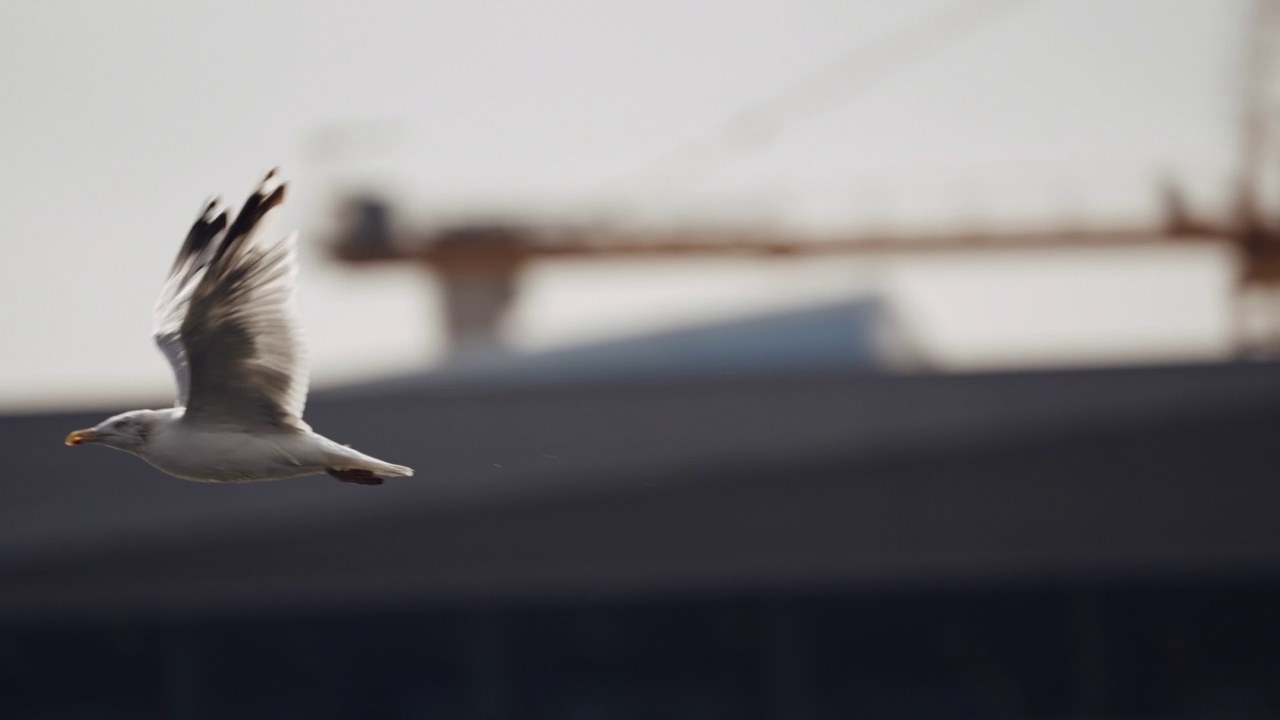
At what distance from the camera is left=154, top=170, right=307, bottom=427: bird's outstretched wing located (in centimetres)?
788

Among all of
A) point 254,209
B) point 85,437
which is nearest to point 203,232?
point 254,209

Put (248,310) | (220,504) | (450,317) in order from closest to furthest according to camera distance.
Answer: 1. (248,310)
2. (220,504)
3. (450,317)

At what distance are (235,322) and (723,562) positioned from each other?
41.1ft

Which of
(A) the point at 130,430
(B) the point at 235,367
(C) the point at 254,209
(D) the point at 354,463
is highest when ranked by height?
(C) the point at 254,209

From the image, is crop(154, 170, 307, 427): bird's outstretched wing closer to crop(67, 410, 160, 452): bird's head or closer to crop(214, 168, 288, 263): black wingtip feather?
crop(214, 168, 288, 263): black wingtip feather

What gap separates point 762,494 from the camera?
65.4ft

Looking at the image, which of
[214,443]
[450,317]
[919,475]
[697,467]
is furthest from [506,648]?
[450,317]

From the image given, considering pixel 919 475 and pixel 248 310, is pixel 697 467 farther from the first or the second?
pixel 248 310

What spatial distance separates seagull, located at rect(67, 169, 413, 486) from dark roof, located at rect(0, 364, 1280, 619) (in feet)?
36.8

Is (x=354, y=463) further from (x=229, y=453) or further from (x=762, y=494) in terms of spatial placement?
(x=762, y=494)

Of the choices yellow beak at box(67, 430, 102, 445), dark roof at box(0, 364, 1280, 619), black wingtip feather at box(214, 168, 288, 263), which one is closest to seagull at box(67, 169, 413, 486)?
black wingtip feather at box(214, 168, 288, 263)

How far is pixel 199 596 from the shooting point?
64.5ft

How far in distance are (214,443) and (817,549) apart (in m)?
12.4

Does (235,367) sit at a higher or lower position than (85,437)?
higher
